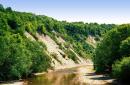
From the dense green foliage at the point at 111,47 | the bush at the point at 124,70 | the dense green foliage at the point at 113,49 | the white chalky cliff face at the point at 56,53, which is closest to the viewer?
the bush at the point at 124,70

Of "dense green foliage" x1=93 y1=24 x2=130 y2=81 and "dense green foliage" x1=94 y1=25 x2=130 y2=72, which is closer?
"dense green foliage" x1=93 y1=24 x2=130 y2=81

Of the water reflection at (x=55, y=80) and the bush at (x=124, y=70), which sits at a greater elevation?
the bush at (x=124, y=70)

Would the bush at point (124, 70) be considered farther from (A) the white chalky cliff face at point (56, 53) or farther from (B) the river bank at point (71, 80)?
(A) the white chalky cliff face at point (56, 53)

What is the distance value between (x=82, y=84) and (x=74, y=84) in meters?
2.06

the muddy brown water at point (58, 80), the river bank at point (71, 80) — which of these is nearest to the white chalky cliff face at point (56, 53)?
the muddy brown water at point (58, 80)

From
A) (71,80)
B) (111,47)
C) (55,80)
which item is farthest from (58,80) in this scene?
(111,47)

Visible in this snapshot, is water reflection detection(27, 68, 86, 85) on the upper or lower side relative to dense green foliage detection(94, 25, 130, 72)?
lower

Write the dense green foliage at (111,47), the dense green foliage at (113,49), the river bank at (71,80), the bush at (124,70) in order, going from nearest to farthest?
1. the bush at (124,70)
2. the river bank at (71,80)
3. the dense green foliage at (113,49)
4. the dense green foliage at (111,47)

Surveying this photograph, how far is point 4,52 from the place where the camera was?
96750mm

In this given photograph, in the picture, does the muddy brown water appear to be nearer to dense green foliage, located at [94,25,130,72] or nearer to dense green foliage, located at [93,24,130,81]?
dense green foliage, located at [93,24,130,81]

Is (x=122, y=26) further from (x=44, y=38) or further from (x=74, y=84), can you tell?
(x=44, y=38)

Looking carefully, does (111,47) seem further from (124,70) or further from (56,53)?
(56,53)

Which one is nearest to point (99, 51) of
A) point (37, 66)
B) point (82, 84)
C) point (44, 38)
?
point (37, 66)

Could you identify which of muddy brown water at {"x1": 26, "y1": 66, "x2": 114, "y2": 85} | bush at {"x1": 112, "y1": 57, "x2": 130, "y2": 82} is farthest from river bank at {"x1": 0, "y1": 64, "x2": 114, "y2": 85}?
bush at {"x1": 112, "y1": 57, "x2": 130, "y2": 82}
